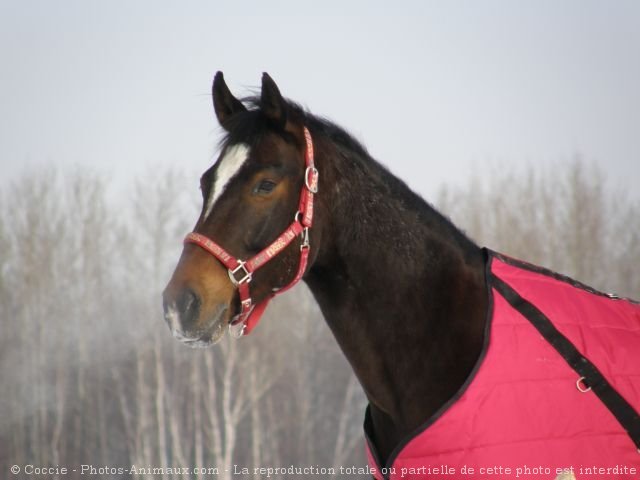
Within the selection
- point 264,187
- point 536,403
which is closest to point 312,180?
point 264,187

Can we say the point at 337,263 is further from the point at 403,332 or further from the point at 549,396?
the point at 549,396

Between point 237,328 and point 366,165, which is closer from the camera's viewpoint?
point 237,328

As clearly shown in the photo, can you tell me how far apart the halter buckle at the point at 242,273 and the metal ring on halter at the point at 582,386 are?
45.6 inches

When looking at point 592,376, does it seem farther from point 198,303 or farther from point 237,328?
point 198,303

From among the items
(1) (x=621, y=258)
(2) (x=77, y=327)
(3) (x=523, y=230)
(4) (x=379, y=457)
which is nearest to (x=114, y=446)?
(2) (x=77, y=327)

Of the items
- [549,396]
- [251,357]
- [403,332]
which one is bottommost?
→ [251,357]

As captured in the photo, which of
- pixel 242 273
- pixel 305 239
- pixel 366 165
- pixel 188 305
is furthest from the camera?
pixel 366 165

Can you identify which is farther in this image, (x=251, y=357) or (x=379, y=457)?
(x=251, y=357)

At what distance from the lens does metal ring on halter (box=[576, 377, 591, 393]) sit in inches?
105

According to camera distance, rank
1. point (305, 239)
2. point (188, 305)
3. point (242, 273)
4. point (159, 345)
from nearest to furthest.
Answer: point (188, 305) < point (242, 273) < point (305, 239) < point (159, 345)

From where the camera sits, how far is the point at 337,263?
279 cm

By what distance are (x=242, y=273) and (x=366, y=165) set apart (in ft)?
2.20

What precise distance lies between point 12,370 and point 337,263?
14.7 metres

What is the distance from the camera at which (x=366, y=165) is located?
2.92 metres
